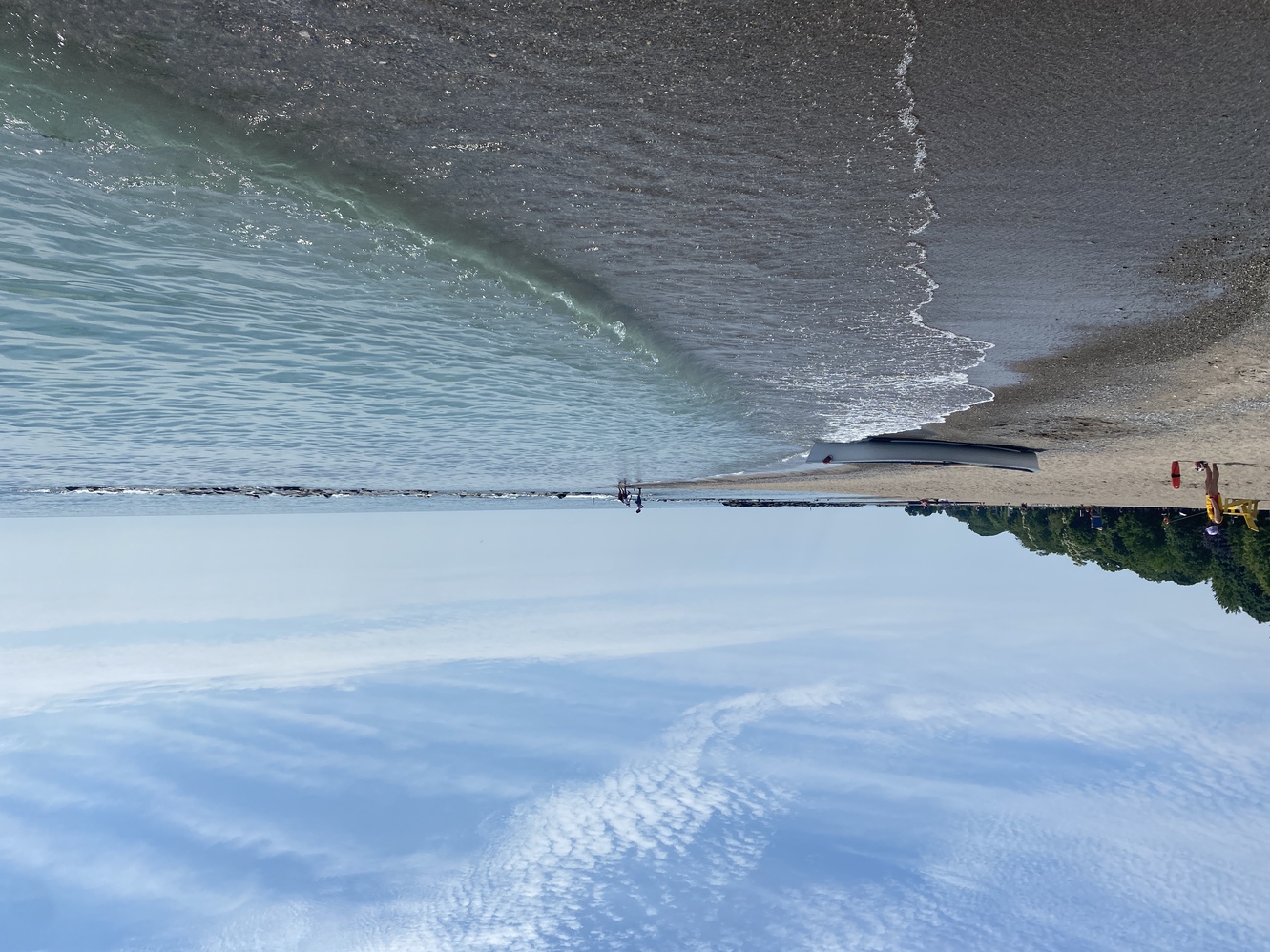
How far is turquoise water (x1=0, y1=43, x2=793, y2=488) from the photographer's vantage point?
734 centimetres

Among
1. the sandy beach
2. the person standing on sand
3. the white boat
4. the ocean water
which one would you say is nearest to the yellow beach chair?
the sandy beach

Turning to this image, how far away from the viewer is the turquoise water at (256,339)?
7336 mm

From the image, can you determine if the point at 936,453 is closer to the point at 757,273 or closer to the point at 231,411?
the point at 757,273

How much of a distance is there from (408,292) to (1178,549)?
26575 mm

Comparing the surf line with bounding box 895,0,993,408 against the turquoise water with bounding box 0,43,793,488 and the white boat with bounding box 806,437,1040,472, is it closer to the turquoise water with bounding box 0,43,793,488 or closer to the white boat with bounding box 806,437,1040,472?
the turquoise water with bounding box 0,43,793,488

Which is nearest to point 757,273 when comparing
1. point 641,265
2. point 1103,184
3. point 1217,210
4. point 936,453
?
point 641,265

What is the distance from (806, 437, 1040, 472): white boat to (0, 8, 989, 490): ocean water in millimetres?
441

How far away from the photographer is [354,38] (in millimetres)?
6023

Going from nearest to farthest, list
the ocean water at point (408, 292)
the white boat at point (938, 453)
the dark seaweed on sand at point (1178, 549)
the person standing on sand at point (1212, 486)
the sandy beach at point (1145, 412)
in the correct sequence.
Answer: the ocean water at point (408, 292), the sandy beach at point (1145, 412), the white boat at point (938, 453), the person standing on sand at point (1212, 486), the dark seaweed on sand at point (1178, 549)

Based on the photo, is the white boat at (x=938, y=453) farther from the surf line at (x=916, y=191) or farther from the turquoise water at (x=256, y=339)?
the surf line at (x=916, y=191)

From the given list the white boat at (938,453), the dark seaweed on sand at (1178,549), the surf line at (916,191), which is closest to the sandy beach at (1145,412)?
the white boat at (938,453)

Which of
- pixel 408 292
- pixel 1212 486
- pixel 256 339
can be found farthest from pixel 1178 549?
pixel 256 339

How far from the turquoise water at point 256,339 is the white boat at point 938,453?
215 cm

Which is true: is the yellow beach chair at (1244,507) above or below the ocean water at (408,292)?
below
